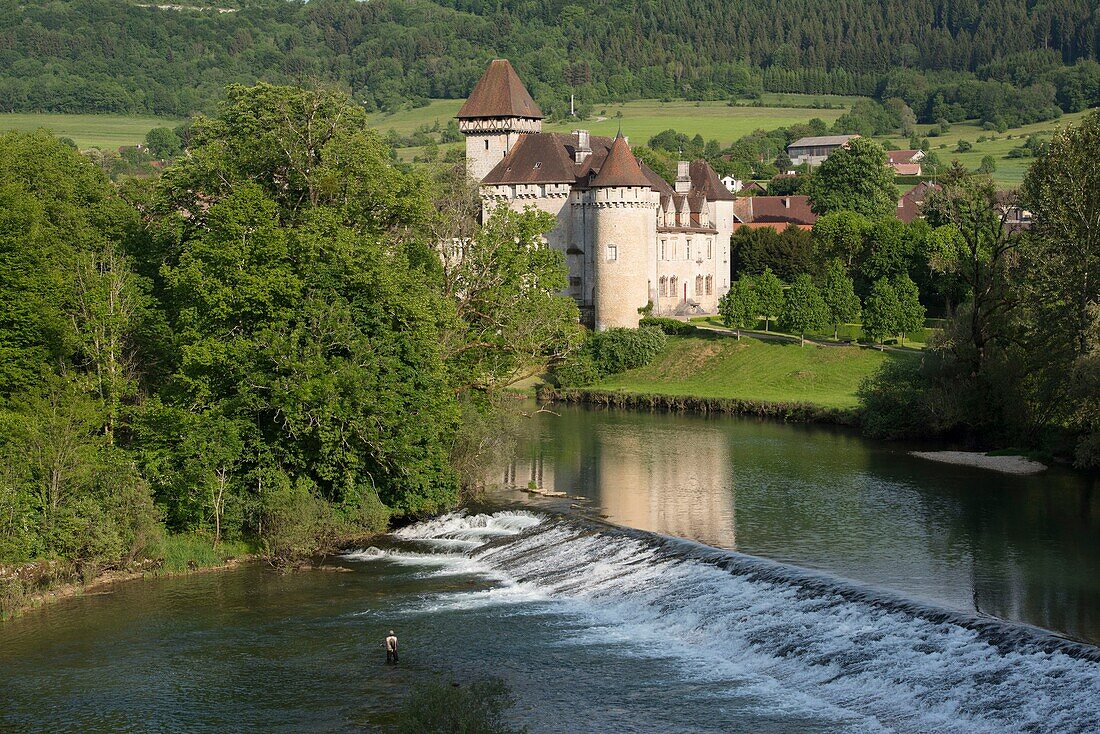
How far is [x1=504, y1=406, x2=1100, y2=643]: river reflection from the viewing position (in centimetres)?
2780

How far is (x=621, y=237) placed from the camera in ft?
237

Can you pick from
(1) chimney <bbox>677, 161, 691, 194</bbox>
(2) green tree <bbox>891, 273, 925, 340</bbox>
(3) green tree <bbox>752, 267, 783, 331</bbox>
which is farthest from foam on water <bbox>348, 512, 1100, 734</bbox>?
(1) chimney <bbox>677, 161, 691, 194</bbox>

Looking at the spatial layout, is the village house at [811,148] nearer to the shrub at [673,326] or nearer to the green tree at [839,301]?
the shrub at [673,326]

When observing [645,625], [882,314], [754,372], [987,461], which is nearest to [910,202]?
[882,314]

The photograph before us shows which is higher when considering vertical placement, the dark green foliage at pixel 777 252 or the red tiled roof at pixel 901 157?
the red tiled roof at pixel 901 157

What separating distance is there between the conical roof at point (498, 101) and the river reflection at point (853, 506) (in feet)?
105

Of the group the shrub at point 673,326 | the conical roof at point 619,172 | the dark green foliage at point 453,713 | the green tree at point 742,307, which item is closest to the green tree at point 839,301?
the green tree at point 742,307

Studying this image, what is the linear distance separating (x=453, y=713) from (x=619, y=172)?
55.1 metres

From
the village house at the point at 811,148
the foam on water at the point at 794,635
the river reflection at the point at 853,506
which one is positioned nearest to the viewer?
the foam on water at the point at 794,635

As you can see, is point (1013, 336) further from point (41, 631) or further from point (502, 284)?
point (41, 631)

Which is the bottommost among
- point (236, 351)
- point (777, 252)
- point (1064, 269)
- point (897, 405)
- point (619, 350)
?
point (897, 405)

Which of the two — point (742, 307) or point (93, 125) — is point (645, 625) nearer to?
point (742, 307)

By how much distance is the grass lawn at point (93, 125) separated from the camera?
141000mm

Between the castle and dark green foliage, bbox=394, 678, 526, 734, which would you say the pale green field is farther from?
dark green foliage, bbox=394, 678, 526, 734
